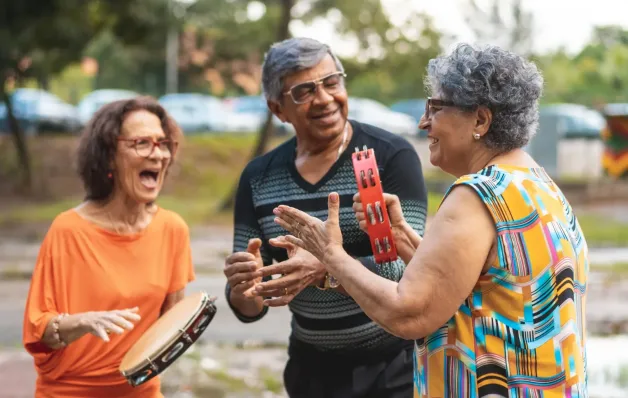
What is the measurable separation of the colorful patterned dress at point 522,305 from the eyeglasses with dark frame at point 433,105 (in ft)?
0.73

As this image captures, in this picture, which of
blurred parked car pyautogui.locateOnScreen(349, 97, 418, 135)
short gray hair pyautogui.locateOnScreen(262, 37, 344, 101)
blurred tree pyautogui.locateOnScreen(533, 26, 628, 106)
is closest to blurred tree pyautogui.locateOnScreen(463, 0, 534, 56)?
blurred tree pyautogui.locateOnScreen(533, 26, 628, 106)

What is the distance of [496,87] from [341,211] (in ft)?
3.37

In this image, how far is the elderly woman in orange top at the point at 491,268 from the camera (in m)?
2.13

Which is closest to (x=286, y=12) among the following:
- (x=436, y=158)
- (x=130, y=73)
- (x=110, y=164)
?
(x=110, y=164)

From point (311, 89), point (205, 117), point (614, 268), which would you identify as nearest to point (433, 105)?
point (311, 89)

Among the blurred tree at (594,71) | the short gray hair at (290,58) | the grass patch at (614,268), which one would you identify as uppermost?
the blurred tree at (594,71)

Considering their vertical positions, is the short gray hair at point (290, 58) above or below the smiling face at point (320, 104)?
above

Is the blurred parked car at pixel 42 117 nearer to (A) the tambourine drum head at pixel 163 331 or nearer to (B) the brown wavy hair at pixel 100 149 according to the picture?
(B) the brown wavy hair at pixel 100 149

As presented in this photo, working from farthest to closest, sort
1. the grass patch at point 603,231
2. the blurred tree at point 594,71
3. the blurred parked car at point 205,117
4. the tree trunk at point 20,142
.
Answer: the blurred parked car at point 205,117
the blurred tree at point 594,71
the tree trunk at point 20,142
the grass patch at point 603,231

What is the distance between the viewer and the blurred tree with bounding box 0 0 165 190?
17156mm

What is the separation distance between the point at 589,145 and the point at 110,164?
23674 millimetres

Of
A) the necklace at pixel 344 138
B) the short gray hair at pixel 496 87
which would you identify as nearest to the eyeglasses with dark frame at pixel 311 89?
the necklace at pixel 344 138

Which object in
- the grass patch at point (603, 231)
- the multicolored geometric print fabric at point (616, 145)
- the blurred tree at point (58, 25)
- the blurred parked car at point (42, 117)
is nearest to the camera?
the grass patch at point (603, 231)

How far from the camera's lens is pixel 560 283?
2178 mm
